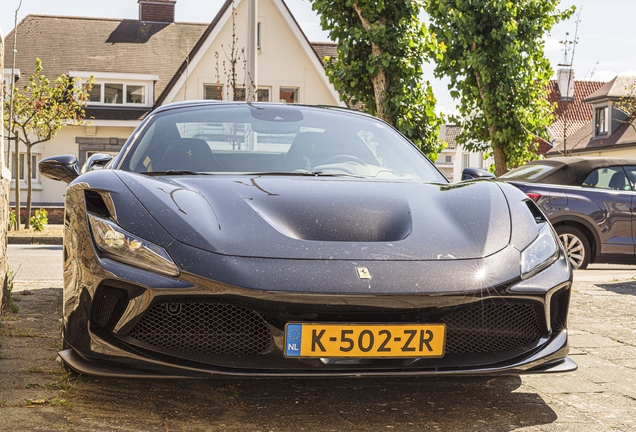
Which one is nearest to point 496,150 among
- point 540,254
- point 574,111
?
point 540,254

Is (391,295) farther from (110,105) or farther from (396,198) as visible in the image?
(110,105)

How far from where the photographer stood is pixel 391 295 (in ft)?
9.64

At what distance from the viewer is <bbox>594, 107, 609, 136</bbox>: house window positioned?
39.2 meters

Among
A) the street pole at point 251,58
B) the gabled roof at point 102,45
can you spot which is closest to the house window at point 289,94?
the gabled roof at point 102,45

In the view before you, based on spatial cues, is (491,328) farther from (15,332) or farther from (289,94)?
(289,94)

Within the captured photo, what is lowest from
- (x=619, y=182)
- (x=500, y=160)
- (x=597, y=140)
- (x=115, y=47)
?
(x=597, y=140)

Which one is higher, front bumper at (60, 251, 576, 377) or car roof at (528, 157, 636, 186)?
front bumper at (60, 251, 576, 377)

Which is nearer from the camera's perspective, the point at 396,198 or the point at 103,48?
the point at 396,198

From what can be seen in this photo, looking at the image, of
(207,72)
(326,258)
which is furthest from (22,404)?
(207,72)

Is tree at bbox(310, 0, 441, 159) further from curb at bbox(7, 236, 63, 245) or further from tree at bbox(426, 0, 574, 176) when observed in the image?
curb at bbox(7, 236, 63, 245)

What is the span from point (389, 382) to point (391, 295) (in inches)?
36.9

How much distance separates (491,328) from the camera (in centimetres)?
312

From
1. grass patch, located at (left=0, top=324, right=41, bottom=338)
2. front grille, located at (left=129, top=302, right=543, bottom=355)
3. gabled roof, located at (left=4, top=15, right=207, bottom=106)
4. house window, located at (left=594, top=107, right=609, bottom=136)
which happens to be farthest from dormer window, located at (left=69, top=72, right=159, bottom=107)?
front grille, located at (left=129, top=302, right=543, bottom=355)

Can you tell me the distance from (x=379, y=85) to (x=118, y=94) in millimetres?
18316
